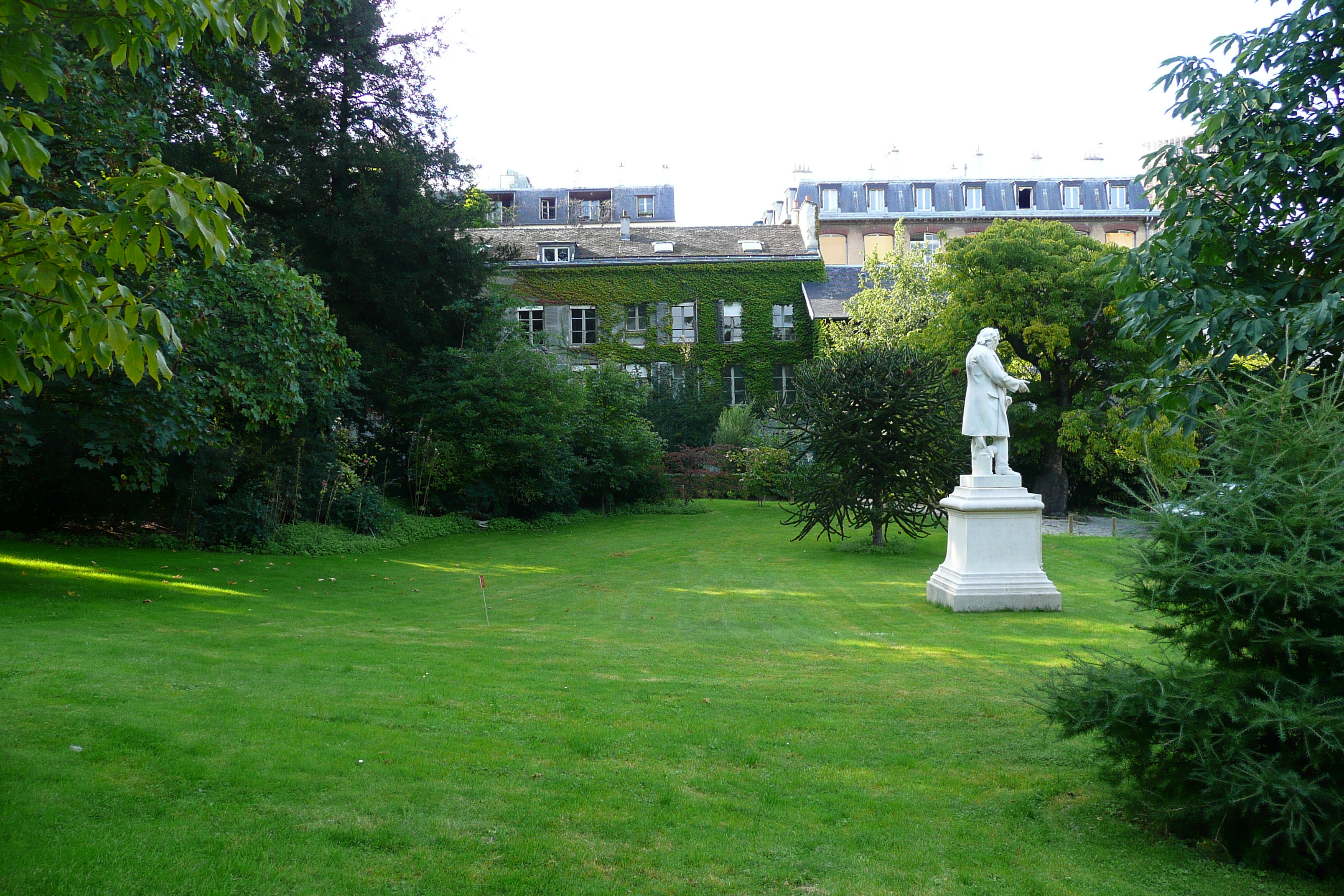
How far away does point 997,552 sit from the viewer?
12.8 metres

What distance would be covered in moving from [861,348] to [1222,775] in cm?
1654

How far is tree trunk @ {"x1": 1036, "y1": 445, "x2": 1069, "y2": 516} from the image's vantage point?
103ft

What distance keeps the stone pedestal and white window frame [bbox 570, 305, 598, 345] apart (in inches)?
1314

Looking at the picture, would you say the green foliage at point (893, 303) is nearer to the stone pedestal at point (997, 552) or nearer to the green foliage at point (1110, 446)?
the green foliage at point (1110, 446)

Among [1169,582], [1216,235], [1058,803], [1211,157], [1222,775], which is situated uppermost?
[1211,157]

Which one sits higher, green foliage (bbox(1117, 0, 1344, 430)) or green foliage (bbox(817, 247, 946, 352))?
green foliage (bbox(817, 247, 946, 352))

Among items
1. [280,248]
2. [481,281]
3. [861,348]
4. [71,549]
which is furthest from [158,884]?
[481,281]

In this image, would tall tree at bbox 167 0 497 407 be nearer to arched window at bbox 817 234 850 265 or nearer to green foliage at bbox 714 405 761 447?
green foliage at bbox 714 405 761 447

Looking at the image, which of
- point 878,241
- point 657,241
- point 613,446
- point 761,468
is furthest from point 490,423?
point 878,241

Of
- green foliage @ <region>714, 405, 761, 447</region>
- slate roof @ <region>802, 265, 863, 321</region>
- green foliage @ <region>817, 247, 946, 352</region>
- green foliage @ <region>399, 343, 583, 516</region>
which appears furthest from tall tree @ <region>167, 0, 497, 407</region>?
slate roof @ <region>802, 265, 863, 321</region>

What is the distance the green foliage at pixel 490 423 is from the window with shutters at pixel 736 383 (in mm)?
18352

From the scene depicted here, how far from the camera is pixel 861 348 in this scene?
20.2 meters

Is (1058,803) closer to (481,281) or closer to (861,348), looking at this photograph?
(861,348)

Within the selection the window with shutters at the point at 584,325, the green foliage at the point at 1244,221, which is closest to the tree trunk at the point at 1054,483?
the window with shutters at the point at 584,325
